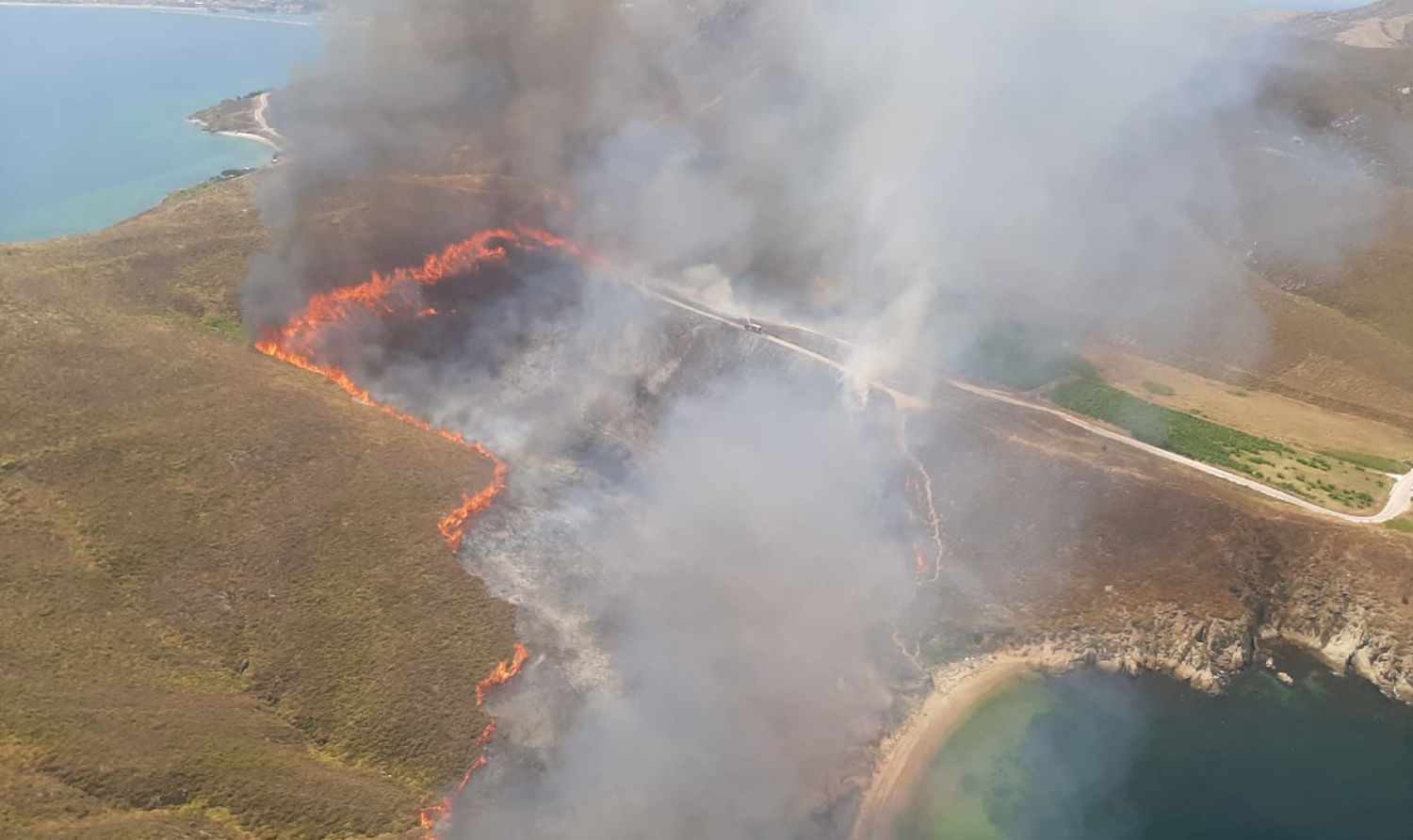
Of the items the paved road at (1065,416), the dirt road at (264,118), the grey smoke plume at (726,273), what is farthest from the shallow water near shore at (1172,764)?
the dirt road at (264,118)

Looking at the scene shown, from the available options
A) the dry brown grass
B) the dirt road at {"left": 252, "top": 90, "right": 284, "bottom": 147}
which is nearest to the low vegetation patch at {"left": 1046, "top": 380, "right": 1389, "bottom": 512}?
the dry brown grass

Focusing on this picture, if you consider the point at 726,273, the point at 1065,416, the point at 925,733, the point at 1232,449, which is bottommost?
the point at 1232,449

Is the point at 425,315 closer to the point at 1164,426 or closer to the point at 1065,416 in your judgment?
the point at 1065,416

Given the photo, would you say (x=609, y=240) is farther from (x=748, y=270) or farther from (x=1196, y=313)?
(x=1196, y=313)

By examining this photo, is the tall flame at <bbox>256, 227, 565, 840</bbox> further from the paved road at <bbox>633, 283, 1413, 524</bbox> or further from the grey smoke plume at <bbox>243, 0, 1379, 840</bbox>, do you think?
the paved road at <bbox>633, 283, 1413, 524</bbox>

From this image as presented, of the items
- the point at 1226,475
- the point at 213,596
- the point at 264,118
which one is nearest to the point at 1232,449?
the point at 1226,475

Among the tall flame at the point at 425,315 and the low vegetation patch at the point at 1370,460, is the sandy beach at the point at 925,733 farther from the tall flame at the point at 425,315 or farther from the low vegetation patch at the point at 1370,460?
the low vegetation patch at the point at 1370,460

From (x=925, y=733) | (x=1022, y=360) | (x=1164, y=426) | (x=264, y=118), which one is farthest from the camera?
(x=264, y=118)
